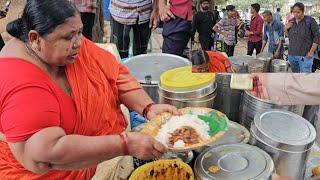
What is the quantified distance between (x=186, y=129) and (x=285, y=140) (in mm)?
537

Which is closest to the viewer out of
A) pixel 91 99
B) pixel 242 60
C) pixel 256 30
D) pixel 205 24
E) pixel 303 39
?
pixel 91 99

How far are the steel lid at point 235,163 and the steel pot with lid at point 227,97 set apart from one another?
0.64 metres

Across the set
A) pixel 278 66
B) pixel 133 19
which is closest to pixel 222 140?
pixel 278 66

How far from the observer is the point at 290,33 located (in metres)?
6.82

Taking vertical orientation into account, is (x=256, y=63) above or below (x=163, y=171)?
above

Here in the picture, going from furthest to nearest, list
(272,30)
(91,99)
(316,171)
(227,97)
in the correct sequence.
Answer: (272,30)
(227,97)
(316,171)
(91,99)

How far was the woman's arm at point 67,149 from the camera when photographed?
1300mm

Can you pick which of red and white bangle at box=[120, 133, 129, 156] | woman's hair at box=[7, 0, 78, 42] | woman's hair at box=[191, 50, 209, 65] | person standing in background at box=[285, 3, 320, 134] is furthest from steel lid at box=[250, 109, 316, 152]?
person standing in background at box=[285, 3, 320, 134]

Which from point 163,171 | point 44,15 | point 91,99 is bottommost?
point 163,171

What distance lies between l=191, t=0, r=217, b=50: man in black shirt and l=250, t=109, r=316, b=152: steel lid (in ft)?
18.8

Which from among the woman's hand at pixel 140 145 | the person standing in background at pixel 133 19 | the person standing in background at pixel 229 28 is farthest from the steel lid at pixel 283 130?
the person standing in background at pixel 229 28

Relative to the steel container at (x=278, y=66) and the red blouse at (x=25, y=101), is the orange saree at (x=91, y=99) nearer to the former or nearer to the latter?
the red blouse at (x=25, y=101)

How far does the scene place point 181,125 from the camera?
75.2 inches

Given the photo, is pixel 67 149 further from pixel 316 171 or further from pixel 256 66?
pixel 256 66
